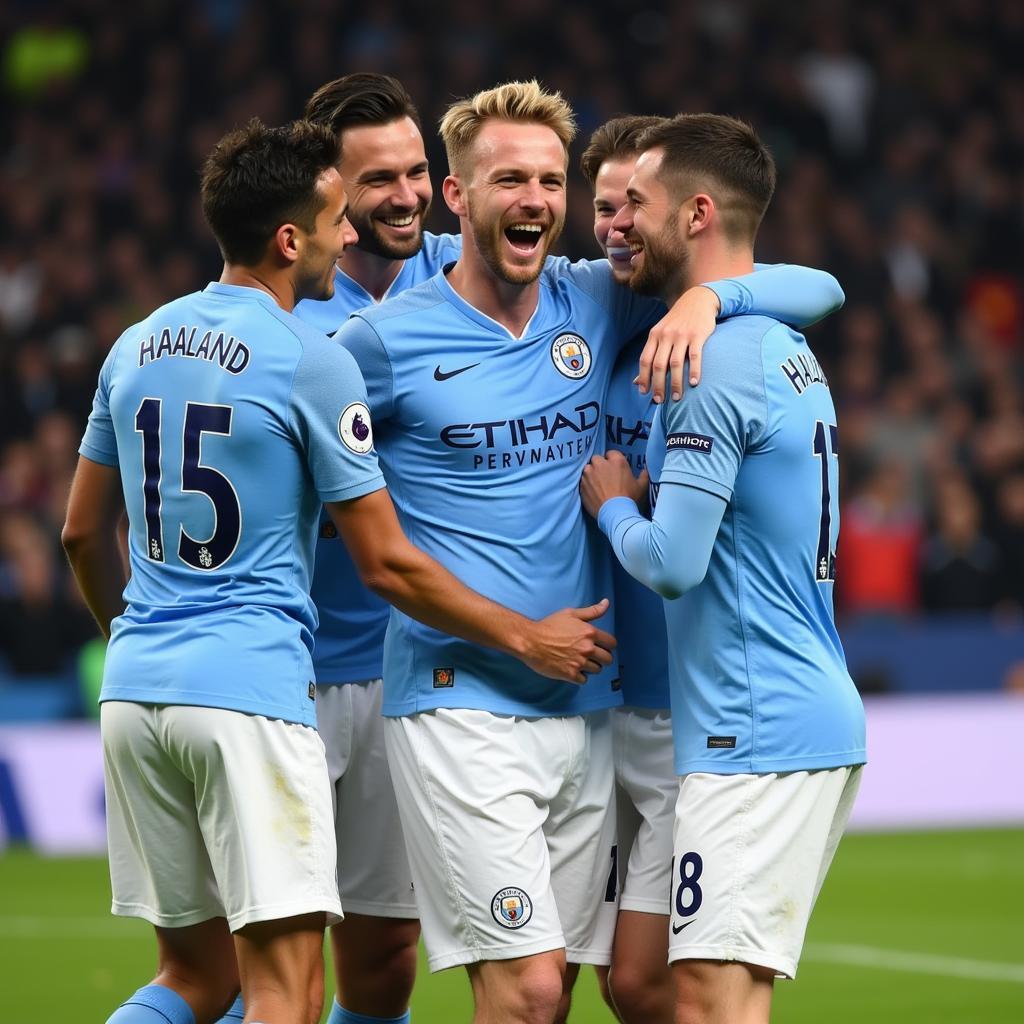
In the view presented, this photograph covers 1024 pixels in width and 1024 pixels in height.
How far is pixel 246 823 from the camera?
4.20 m

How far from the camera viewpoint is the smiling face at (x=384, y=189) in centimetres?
543

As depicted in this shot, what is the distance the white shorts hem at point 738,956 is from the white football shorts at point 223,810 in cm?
79

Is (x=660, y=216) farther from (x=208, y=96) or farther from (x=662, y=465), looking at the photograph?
(x=208, y=96)

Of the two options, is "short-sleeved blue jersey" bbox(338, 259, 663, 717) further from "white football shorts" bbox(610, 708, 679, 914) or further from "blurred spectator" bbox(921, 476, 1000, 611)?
"blurred spectator" bbox(921, 476, 1000, 611)

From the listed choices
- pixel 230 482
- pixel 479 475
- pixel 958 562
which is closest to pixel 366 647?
pixel 479 475

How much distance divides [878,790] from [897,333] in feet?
14.9

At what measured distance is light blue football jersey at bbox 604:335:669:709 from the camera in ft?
16.4

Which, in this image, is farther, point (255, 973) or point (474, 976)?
point (474, 976)

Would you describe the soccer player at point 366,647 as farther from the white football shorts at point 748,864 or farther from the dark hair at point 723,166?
the white football shorts at point 748,864

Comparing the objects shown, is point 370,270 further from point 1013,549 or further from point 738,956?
point 1013,549

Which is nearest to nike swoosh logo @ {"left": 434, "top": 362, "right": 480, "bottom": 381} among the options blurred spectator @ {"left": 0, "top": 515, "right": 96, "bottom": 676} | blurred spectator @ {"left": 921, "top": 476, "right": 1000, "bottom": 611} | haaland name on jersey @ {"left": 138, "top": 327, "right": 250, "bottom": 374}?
haaland name on jersey @ {"left": 138, "top": 327, "right": 250, "bottom": 374}

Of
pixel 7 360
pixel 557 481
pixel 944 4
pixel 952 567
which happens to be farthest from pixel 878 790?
pixel 944 4

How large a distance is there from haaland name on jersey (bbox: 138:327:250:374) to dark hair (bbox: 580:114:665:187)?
1.33m

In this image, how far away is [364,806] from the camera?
5.33 m
